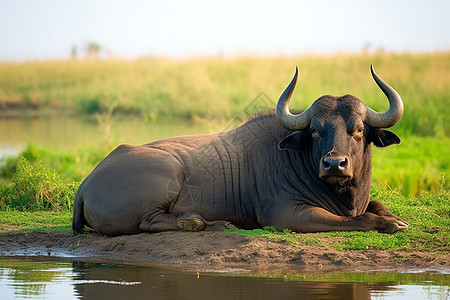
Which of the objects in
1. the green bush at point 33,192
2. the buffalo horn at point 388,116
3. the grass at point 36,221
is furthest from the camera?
the green bush at point 33,192

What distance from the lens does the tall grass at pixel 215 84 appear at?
29.2 m

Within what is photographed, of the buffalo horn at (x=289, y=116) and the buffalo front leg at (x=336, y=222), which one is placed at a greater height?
the buffalo horn at (x=289, y=116)

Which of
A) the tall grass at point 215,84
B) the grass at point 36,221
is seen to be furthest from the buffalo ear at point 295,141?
the tall grass at point 215,84

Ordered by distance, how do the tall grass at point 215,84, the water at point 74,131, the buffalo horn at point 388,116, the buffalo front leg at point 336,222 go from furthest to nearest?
the tall grass at point 215,84
the water at point 74,131
the buffalo horn at point 388,116
the buffalo front leg at point 336,222

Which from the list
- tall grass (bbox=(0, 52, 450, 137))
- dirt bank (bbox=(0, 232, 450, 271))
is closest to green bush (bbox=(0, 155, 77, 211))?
dirt bank (bbox=(0, 232, 450, 271))

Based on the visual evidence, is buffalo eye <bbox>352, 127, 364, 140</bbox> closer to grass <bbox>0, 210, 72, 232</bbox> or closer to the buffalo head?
the buffalo head

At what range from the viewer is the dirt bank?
8930 mm

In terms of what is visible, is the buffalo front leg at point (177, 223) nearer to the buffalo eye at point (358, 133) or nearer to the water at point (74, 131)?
the buffalo eye at point (358, 133)

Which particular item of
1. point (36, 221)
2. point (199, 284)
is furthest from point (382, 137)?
point (36, 221)

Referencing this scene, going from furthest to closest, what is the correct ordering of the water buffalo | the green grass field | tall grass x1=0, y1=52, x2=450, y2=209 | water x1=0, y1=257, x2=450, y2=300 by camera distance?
tall grass x1=0, y1=52, x2=450, y2=209, the green grass field, the water buffalo, water x1=0, y1=257, x2=450, y2=300

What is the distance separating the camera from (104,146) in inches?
687

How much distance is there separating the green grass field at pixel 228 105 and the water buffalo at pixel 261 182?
49cm

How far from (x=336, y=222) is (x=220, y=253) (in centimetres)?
154

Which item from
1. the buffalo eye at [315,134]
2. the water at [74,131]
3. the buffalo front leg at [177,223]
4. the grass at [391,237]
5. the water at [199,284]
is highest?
the buffalo eye at [315,134]
